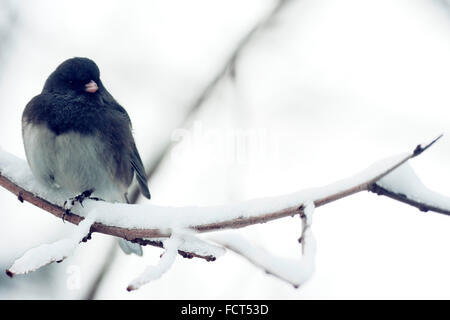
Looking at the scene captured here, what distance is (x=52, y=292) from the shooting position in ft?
11.7

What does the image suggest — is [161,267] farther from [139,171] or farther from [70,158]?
[139,171]

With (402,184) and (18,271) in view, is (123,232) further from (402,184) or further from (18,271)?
(402,184)

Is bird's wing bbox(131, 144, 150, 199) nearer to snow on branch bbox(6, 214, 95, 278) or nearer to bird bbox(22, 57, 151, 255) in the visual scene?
bird bbox(22, 57, 151, 255)

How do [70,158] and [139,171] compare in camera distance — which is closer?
[70,158]

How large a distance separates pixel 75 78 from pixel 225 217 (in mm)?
1676

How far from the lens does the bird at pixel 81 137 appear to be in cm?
264

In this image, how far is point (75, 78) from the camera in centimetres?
293

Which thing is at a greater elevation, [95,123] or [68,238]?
[95,123]

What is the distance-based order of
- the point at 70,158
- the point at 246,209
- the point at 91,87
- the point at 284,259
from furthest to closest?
the point at 91,87, the point at 70,158, the point at 246,209, the point at 284,259

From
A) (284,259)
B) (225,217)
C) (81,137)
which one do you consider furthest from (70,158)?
(284,259)

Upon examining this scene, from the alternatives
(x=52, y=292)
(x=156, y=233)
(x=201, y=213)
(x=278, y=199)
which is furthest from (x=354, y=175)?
(x=52, y=292)

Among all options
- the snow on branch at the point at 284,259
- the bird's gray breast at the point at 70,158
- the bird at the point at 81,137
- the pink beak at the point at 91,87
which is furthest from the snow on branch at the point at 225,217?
the pink beak at the point at 91,87

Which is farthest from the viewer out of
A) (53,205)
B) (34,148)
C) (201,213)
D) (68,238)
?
(34,148)

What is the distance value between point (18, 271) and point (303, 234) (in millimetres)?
692
